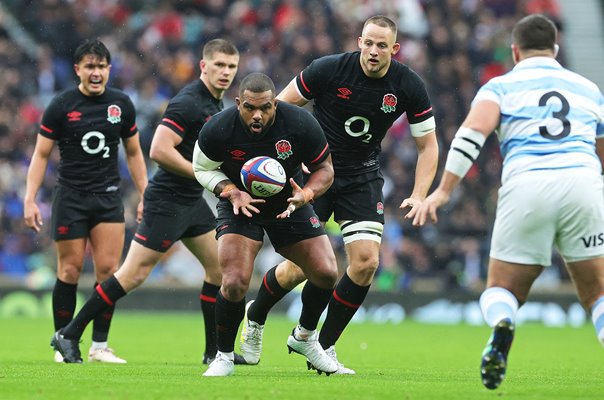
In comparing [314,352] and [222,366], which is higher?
[222,366]

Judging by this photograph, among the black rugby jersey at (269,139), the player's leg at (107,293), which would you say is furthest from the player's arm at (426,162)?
the player's leg at (107,293)

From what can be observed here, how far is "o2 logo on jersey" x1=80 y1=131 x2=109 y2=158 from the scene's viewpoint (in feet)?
34.9

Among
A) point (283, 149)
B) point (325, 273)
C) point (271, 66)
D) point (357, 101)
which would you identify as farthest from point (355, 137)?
point (271, 66)

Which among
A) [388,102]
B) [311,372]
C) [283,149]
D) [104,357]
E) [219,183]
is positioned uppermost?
[388,102]

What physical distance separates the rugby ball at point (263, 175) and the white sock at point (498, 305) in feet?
6.27

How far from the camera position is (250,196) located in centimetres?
834

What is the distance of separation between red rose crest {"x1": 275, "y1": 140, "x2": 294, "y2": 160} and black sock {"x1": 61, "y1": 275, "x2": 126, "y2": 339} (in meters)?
2.49

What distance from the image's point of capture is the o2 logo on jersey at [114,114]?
422 inches

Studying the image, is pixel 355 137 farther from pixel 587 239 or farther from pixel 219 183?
pixel 587 239

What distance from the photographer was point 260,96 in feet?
26.7

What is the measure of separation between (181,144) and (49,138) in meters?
1.33

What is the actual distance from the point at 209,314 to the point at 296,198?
8.68 ft

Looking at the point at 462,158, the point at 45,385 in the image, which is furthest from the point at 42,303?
the point at 462,158

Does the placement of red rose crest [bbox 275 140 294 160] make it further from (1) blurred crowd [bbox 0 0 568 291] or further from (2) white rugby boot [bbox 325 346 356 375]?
(1) blurred crowd [bbox 0 0 568 291]
